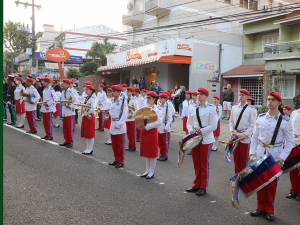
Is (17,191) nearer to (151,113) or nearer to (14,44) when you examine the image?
(151,113)

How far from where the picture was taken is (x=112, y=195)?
4879 mm

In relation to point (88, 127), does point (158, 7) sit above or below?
above

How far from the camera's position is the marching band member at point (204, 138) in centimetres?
506

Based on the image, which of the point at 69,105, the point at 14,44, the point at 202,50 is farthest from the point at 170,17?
the point at 14,44

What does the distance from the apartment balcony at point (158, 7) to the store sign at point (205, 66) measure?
6629 mm

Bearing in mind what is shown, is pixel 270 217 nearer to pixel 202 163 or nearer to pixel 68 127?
pixel 202 163

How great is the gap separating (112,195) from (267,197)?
260 centimetres

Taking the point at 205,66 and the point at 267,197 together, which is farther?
the point at 205,66

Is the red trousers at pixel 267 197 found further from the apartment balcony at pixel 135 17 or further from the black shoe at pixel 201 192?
the apartment balcony at pixel 135 17

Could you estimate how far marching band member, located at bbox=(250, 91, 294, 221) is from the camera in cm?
402

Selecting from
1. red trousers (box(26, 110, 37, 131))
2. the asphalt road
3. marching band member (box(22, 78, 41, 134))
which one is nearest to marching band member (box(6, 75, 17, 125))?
red trousers (box(26, 110, 37, 131))

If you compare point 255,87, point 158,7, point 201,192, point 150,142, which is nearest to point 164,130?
point 150,142

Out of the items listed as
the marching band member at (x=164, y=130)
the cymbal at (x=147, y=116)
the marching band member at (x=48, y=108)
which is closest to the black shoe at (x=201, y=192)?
the cymbal at (x=147, y=116)

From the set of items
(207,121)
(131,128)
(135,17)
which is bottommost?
(131,128)
